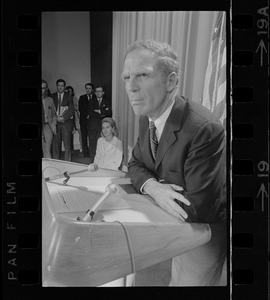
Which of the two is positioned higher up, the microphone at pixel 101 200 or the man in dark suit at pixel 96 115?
the man in dark suit at pixel 96 115

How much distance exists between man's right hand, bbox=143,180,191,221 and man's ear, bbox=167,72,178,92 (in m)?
0.24

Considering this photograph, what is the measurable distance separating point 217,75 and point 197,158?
0.70 feet

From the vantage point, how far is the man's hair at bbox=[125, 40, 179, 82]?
127 centimetres

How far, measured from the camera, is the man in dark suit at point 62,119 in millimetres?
1290

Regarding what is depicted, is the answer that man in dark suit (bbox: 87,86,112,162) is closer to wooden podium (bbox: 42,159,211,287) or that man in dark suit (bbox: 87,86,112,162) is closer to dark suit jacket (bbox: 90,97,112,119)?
dark suit jacket (bbox: 90,97,112,119)

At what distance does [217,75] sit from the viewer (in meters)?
1.27

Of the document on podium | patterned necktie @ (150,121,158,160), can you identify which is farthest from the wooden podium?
patterned necktie @ (150,121,158,160)

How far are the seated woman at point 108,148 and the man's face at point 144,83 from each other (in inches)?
3.0

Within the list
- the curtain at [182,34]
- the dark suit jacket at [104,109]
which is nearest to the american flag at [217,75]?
the curtain at [182,34]

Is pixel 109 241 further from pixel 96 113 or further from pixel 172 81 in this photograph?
pixel 172 81

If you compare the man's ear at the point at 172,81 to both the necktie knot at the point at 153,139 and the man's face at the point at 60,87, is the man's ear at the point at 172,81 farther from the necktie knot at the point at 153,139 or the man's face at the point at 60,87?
the man's face at the point at 60,87

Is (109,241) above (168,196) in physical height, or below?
below

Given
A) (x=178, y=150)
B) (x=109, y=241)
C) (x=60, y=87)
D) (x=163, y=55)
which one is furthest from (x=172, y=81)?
(x=109, y=241)
